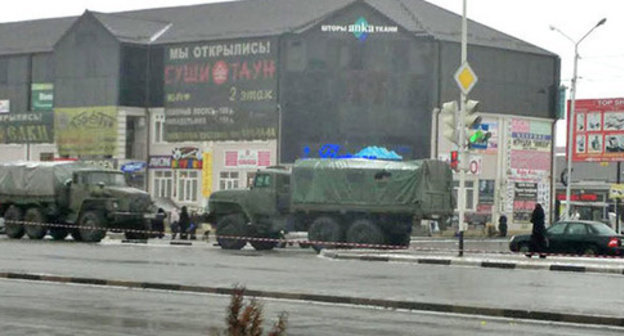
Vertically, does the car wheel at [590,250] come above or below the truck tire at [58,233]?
above

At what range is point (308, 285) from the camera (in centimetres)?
2184

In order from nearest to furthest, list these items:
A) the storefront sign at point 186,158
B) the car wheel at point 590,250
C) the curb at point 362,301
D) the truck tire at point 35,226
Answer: the curb at point 362,301, the car wheel at point 590,250, the truck tire at point 35,226, the storefront sign at point 186,158

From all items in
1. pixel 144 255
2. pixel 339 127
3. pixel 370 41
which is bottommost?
pixel 144 255

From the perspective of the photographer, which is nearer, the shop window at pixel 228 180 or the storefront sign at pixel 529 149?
the shop window at pixel 228 180

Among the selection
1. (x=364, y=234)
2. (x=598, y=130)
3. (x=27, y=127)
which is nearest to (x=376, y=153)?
(x=598, y=130)

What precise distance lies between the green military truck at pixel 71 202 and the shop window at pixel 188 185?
107 feet

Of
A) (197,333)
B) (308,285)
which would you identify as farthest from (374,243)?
(197,333)

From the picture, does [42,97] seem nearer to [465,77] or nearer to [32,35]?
[32,35]

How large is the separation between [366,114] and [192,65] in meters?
11.2

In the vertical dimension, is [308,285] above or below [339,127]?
below

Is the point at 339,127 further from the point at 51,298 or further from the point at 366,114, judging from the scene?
the point at 51,298

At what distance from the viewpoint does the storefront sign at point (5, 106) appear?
8494 cm

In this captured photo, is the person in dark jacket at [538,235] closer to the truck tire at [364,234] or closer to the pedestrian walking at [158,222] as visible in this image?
the truck tire at [364,234]

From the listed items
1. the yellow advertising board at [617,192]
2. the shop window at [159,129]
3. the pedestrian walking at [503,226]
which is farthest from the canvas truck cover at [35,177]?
the shop window at [159,129]
